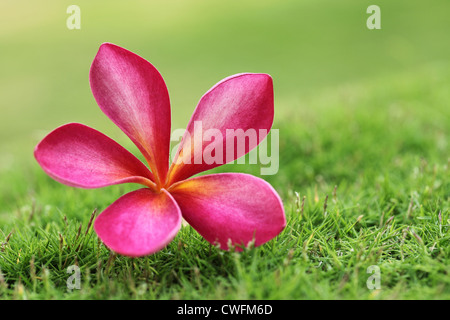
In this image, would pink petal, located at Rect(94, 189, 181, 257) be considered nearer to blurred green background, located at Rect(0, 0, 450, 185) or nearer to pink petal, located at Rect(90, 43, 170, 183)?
pink petal, located at Rect(90, 43, 170, 183)

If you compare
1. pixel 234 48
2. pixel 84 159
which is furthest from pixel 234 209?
pixel 234 48

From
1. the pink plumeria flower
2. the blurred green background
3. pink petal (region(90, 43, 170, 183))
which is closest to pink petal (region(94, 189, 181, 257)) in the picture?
the pink plumeria flower

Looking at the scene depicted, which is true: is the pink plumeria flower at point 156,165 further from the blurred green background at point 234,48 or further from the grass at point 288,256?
the blurred green background at point 234,48

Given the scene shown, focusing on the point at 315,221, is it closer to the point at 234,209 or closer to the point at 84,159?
the point at 234,209

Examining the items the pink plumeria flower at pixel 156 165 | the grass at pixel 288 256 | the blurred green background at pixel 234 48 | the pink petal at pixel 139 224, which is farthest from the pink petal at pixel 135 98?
the blurred green background at pixel 234 48

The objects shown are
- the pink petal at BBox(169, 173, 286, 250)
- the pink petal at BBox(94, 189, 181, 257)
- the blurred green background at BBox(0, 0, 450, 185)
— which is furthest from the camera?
the blurred green background at BBox(0, 0, 450, 185)

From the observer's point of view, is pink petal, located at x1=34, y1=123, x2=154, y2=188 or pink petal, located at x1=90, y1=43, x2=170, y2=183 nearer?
pink petal, located at x1=34, y1=123, x2=154, y2=188

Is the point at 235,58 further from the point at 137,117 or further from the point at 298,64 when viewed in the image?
the point at 137,117
